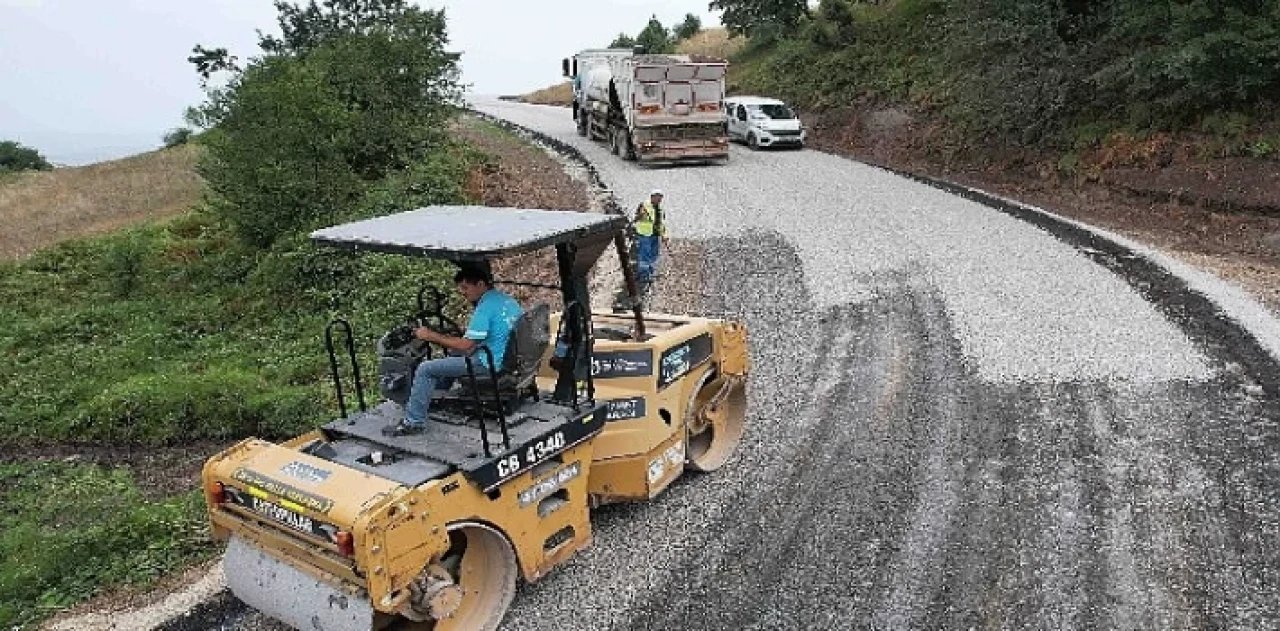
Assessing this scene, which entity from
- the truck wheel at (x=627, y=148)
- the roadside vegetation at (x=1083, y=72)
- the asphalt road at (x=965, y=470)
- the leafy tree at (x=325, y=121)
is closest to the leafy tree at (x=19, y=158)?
the leafy tree at (x=325, y=121)

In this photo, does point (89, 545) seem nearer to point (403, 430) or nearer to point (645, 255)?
point (403, 430)

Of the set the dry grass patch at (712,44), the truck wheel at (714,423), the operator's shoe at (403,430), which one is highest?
the dry grass patch at (712,44)

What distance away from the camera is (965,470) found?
28.0 feet

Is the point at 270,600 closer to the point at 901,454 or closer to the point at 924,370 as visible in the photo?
the point at 901,454

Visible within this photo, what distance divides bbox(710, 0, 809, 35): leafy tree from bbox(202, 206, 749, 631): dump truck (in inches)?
1194

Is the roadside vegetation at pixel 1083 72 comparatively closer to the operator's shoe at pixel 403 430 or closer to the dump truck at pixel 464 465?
the dump truck at pixel 464 465

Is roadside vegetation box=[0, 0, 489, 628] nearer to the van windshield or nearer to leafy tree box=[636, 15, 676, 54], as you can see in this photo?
the van windshield

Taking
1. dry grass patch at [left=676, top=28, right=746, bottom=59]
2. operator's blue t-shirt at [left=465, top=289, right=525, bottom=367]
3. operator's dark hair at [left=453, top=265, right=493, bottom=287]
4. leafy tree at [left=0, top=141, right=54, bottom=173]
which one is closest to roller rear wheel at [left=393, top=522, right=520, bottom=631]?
operator's blue t-shirt at [left=465, top=289, right=525, bottom=367]

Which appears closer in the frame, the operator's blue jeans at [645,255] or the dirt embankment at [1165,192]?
the operator's blue jeans at [645,255]

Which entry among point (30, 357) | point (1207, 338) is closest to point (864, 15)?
point (1207, 338)

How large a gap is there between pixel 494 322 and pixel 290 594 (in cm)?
206

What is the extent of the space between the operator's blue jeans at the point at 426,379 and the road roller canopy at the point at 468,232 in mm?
765

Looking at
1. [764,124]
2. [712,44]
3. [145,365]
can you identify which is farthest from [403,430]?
[712,44]

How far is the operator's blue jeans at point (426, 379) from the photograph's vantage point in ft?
21.6
